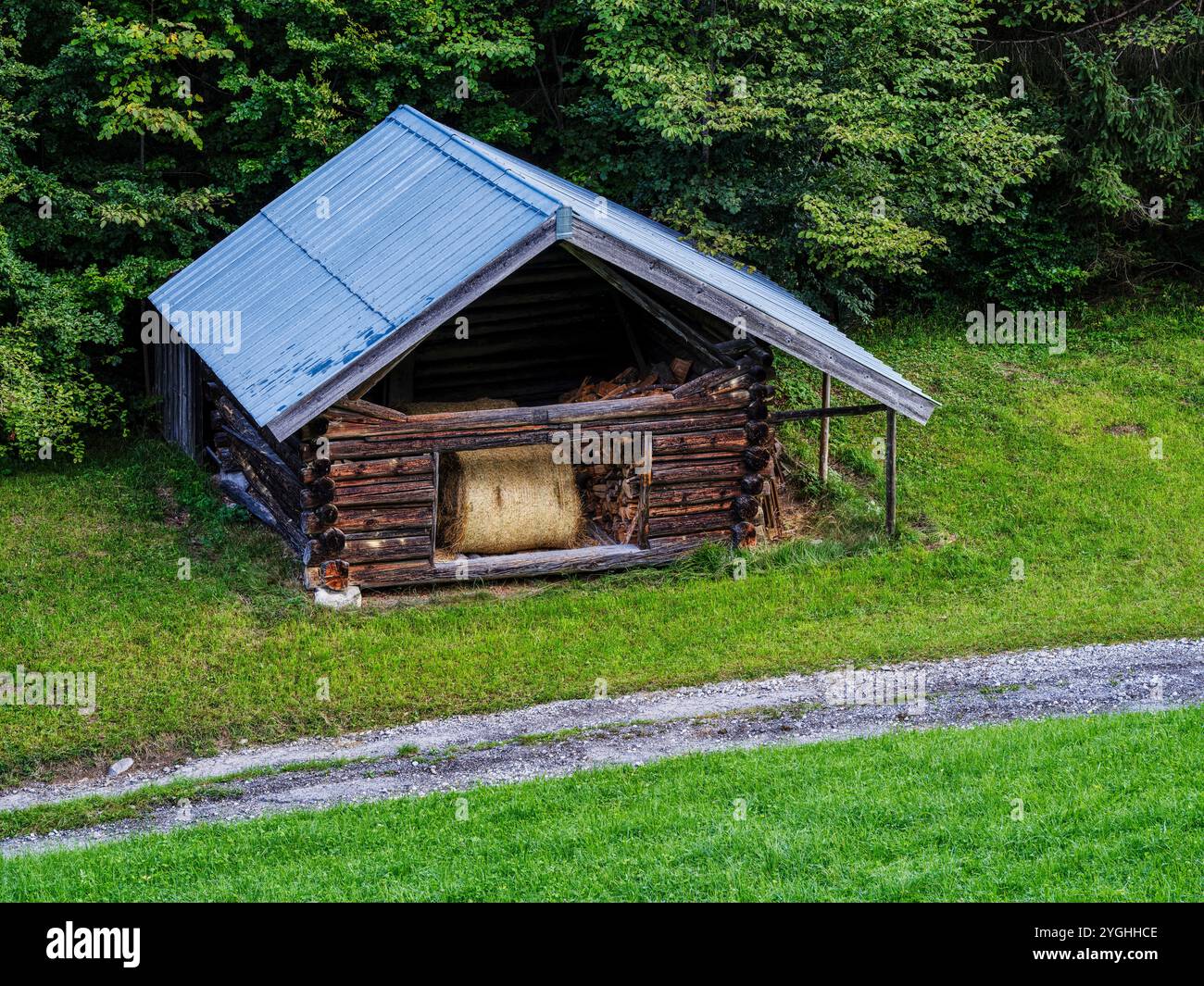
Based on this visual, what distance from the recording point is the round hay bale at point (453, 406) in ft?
60.5

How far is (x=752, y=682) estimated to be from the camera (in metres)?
14.6

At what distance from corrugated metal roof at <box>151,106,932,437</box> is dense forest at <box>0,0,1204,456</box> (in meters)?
1.50

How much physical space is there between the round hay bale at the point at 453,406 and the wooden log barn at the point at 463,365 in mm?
56

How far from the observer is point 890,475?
17.6 m

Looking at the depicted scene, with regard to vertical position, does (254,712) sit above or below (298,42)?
below

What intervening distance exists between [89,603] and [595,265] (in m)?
6.18

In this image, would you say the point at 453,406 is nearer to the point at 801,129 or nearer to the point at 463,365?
the point at 463,365

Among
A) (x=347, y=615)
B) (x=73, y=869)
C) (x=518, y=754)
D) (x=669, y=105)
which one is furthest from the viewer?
(x=669, y=105)

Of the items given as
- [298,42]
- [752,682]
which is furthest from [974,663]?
[298,42]

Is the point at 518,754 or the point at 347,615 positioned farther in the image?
the point at 347,615

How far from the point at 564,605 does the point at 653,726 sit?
2.90 metres

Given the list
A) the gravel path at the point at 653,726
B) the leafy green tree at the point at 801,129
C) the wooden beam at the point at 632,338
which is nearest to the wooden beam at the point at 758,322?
the wooden beam at the point at 632,338

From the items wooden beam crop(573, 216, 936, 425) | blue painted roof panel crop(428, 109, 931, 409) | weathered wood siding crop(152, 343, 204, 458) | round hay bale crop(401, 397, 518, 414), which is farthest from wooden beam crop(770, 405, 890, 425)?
weathered wood siding crop(152, 343, 204, 458)
